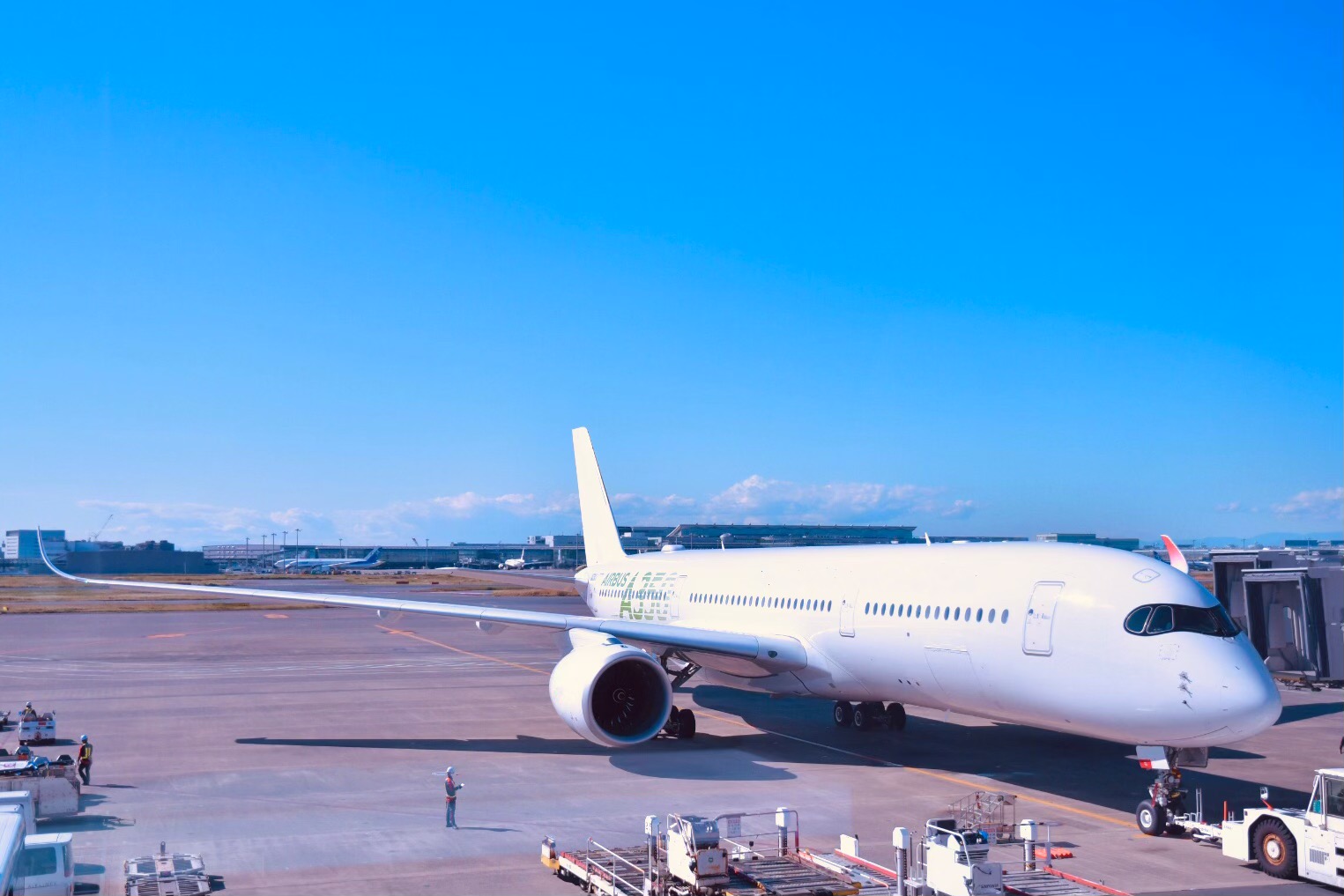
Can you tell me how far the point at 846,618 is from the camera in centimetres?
1934

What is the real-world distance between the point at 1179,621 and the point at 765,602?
368 inches

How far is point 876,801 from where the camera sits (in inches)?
633

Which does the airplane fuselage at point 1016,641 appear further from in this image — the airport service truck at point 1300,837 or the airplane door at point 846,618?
the airport service truck at point 1300,837

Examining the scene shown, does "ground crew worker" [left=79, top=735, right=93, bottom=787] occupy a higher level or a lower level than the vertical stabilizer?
lower

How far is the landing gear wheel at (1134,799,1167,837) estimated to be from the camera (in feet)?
46.6

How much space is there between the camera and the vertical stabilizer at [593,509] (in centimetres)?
3269

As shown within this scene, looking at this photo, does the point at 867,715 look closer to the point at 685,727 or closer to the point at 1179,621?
the point at 685,727

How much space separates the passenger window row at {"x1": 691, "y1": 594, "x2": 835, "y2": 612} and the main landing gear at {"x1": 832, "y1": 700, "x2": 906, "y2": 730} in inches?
101

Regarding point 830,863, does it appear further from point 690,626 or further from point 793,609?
point 690,626

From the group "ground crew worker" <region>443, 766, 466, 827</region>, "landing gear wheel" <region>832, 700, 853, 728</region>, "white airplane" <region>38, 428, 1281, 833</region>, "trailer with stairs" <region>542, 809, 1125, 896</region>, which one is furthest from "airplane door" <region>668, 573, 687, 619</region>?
"trailer with stairs" <region>542, 809, 1125, 896</region>

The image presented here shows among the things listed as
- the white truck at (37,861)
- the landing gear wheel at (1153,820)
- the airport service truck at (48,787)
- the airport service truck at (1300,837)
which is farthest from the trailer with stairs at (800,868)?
the airport service truck at (48,787)

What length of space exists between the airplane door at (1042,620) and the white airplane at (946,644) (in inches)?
1.0

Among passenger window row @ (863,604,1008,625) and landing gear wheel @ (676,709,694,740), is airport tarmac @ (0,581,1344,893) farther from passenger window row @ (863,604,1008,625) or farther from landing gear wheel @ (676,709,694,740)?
passenger window row @ (863,604,1008,625)

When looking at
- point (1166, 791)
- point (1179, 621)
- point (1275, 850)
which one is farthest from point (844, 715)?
point (1275, 850)
